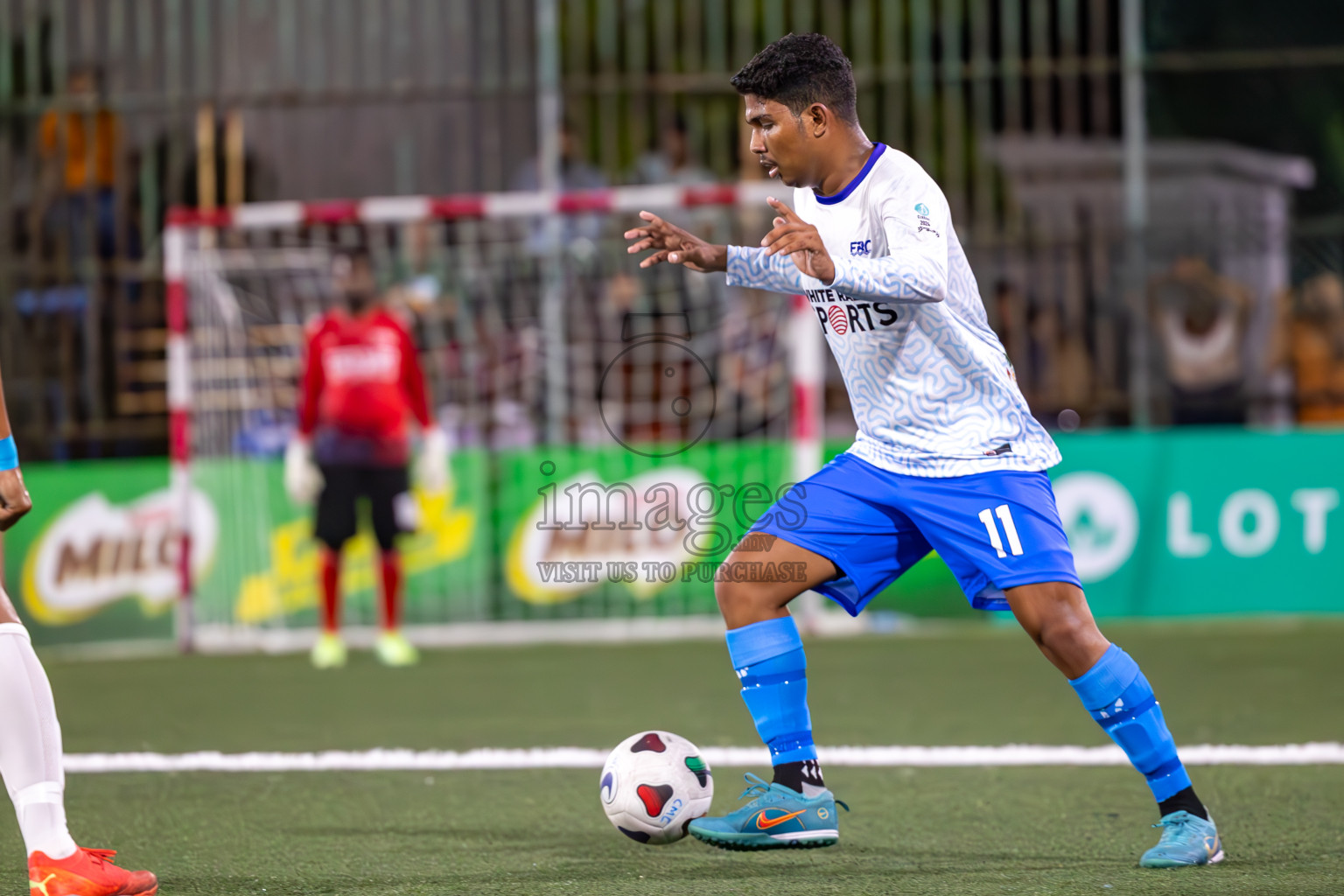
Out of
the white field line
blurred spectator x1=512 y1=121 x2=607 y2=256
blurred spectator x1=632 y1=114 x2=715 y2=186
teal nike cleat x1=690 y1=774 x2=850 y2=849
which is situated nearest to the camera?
teal nike cleat x1=690 y1=774 x2=850 y2=849

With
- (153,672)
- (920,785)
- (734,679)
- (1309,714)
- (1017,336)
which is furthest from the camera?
(1017,336)

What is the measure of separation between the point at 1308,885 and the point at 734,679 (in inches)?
159

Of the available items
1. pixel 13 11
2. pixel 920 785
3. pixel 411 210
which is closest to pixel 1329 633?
pixel 920 785

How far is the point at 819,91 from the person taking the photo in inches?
161

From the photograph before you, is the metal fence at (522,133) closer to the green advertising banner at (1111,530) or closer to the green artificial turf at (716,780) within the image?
the green advertising banner at (1111,530)

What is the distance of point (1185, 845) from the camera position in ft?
12.9

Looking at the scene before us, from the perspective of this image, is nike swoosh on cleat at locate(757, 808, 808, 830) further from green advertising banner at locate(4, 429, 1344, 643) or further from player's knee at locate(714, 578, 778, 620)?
green advertising banner at locate(4, 429, 1344, 643)

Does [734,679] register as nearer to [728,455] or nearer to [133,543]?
[728,455]

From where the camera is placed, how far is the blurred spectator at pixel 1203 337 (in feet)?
32.8

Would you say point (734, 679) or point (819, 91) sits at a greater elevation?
point (819, 91)

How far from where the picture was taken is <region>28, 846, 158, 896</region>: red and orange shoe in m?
3.48

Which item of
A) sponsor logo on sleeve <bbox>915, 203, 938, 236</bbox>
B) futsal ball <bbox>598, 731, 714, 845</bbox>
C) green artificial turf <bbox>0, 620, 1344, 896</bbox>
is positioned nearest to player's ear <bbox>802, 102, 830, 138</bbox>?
sponsor logo on sleeve <bbox>915, 203, 938, 236</bbox>

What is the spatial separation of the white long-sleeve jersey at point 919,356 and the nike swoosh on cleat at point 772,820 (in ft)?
2.94

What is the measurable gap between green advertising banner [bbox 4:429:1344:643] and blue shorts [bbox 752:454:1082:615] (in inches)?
193
